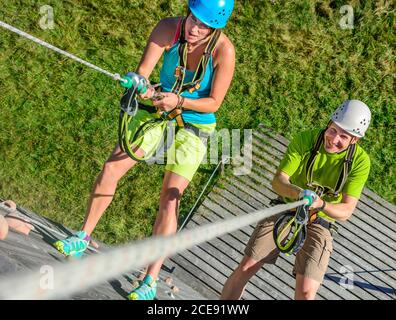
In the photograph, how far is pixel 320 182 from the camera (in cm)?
639

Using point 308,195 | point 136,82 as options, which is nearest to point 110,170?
point 136,82

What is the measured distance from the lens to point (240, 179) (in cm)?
896

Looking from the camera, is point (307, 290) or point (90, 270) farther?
point (307, 290)

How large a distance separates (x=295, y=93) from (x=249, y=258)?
3709 millimetres

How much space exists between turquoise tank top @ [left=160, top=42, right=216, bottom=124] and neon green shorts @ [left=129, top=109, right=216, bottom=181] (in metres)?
0.07

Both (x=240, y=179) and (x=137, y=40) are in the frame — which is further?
(x=137, y=40)

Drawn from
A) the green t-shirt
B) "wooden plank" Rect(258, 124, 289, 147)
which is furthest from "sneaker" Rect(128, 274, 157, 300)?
"wooden plank" Rect(258, 124, 289, 147)

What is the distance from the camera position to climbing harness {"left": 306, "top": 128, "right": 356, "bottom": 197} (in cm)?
624

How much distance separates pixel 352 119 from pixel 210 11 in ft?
5.43

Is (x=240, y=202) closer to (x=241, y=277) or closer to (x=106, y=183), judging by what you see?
(x=241, y=277)

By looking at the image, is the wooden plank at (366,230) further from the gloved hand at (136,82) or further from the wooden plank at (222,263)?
Answer: the gloved hand at (136,82)

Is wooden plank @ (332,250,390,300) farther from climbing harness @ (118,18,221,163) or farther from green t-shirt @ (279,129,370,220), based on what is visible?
climbing harness @ (118,18,221,163)
